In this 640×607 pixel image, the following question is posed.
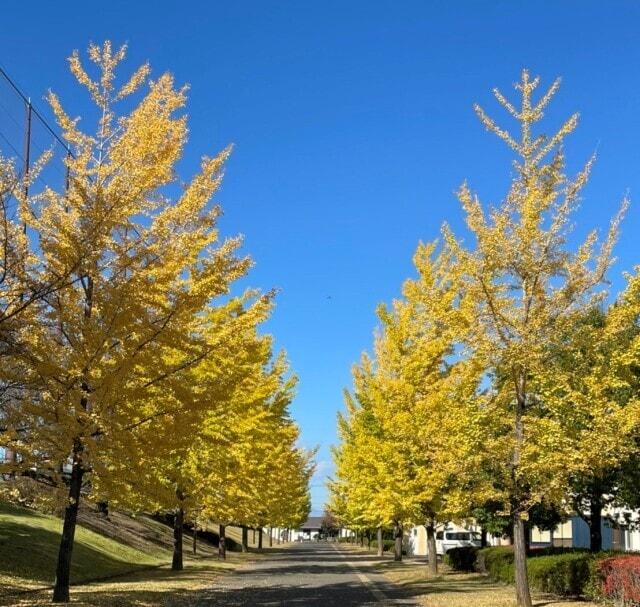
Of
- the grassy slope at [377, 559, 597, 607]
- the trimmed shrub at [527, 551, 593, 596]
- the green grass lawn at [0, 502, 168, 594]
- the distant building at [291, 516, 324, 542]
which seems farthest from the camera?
the distant building at [291, 516, 324, 542]

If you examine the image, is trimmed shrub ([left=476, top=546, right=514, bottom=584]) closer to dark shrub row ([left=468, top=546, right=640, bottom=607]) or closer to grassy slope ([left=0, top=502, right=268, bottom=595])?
dark shrub row ([left=468, top=546, right=640, bottom=607])

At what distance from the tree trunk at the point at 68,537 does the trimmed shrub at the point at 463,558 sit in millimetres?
16359

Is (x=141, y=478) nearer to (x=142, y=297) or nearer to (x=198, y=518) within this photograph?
(x=142, y=297)

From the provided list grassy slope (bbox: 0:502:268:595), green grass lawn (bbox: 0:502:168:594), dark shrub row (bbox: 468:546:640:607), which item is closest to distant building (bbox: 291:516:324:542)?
grassy slope (bbox: 0:502:268:595)

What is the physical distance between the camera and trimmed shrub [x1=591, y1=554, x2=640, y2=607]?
12.4 metres

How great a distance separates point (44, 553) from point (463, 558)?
14.4 metres

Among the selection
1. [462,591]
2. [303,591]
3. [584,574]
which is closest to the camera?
[584,574]

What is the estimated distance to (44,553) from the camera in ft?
64.3

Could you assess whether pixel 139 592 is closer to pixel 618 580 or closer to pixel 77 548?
pixel 77 548

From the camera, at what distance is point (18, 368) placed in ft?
38.6

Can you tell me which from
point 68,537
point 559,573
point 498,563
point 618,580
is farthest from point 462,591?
point 68,537

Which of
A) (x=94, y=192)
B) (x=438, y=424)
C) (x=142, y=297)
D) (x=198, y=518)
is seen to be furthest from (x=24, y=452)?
(x=198, y=518)

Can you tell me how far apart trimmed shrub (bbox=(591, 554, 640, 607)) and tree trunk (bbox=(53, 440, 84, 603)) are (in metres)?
9.39

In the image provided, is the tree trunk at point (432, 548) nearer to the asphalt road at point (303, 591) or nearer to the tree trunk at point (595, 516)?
the asphalt road at point (303, 591)
